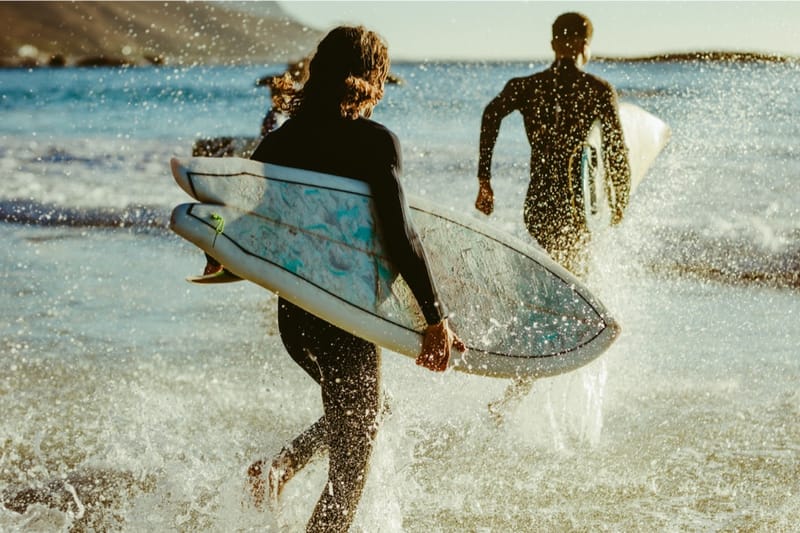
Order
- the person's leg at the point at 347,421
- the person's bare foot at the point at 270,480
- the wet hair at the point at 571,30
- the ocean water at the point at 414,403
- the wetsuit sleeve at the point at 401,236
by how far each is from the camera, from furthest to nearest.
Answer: the wet hair at the point at 571,30 < the ocean water at the point at 414,403 < the person's bare foot at the point at 270,480 < the person's leg at the point at 347,421 < the wetsuit sleeve at the point at 401,236

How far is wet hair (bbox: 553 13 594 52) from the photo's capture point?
4.61 m

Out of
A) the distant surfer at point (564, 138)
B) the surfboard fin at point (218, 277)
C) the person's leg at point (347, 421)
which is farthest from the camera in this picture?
the distant surfer at point (564, 138)

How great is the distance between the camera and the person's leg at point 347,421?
2.66m

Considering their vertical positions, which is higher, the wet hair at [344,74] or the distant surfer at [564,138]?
the wet hair at [344,74]

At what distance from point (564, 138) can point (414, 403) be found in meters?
1.41

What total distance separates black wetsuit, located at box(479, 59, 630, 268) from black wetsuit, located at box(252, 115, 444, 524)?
6.40 feet

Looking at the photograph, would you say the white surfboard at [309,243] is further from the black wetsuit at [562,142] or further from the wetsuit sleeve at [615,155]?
the wetsuit sleeve at [615,155]

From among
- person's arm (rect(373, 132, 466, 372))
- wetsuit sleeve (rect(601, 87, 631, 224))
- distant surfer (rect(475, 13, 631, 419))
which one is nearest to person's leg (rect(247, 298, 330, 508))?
person's arm (rect(373, 132, 466, 372))

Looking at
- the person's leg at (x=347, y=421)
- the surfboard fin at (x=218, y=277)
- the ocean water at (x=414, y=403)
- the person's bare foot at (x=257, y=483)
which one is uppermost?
the surfboard fin at (x=218, y=277)

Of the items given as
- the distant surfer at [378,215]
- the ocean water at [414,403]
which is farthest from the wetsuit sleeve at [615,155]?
the distant surfer at [378,215]

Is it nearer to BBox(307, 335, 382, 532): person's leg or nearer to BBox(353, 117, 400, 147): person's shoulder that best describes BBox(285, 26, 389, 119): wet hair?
BBox(353, 117, 400, 147): person's shoulder

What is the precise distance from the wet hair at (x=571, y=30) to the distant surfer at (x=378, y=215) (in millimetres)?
2116

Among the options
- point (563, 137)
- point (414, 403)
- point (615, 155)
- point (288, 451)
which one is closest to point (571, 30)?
point (563, 137)

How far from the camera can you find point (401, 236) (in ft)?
8.39
